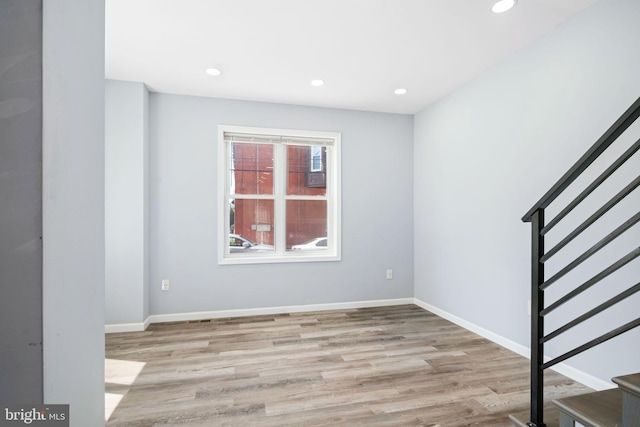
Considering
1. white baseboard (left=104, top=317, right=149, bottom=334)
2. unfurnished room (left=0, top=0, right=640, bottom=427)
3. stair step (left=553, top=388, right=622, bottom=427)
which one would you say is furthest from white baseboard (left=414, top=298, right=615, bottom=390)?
white baseboard (left=104, top=317, right=149, bottom=334)

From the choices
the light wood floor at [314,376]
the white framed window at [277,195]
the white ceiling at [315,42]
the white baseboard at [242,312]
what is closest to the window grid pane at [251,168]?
the white framed window at [277,195]

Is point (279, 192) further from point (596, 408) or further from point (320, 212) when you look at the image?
point (596, 408)

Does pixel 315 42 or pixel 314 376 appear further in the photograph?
pixel 315 42

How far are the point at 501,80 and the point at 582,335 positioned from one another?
7.17 ft

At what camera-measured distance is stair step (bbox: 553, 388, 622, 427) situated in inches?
51.4

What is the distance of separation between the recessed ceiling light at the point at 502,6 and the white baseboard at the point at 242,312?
10.8 feet

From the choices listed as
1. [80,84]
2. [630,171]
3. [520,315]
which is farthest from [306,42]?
[520,315]

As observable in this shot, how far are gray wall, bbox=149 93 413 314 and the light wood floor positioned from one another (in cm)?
52

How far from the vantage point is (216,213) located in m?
3.77

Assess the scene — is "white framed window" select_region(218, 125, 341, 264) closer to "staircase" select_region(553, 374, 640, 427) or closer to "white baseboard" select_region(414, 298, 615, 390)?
"white baseboard" select_region(414, 298, 615, 390)

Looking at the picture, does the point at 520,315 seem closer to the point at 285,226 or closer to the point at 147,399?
the point at 285,226

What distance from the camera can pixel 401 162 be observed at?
432 cm

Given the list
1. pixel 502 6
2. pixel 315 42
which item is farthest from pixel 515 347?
pixel 315 42

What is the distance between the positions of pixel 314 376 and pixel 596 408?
5.32 feet
